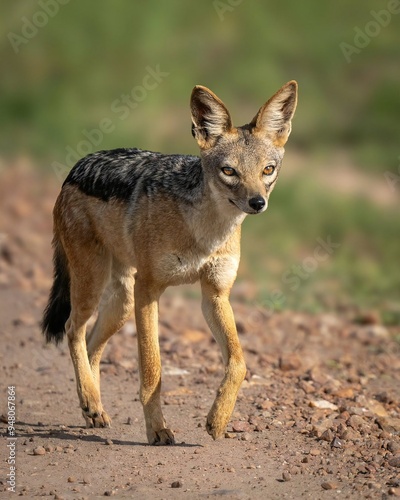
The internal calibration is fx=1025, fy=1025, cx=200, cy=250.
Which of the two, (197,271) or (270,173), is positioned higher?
(270,173)

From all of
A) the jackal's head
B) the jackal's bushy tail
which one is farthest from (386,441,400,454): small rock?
the jackal's bushy tail

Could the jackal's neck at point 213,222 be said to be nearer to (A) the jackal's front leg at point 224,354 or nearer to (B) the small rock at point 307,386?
(A) the jackal's front leg at point 224,354

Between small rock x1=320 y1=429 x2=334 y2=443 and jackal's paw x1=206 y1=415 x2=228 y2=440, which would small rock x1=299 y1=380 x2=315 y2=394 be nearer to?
small rock x1=320 y1=429 x2=334 y2=443

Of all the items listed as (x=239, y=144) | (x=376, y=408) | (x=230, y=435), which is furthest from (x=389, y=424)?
(x=239, y=144)

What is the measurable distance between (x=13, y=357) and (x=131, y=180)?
2473mm

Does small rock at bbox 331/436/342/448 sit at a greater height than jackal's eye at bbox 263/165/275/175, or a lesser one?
lesser

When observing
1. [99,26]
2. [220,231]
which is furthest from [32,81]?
→ [220,231]

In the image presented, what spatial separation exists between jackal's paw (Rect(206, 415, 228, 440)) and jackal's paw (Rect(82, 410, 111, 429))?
3.24ft

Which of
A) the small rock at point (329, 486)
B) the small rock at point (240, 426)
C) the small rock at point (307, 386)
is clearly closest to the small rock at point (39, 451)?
the small rock at point (240, 426)

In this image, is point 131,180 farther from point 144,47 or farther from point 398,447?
point 144,47

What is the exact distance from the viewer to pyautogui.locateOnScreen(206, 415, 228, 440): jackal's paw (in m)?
6.98

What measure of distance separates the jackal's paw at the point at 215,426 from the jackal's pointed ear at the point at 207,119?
1977mm

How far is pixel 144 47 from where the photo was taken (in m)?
22.5

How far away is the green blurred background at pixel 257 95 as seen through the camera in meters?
16.5
